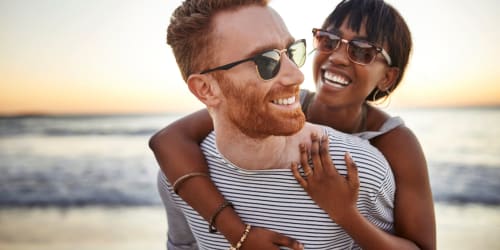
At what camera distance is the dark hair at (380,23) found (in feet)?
9.66

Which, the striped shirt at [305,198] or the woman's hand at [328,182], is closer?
the woman's hand at [328,182]

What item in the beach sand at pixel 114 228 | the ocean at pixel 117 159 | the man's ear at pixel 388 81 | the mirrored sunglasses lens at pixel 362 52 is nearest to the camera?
the mirrored sunglasses lens at pixel 362 52

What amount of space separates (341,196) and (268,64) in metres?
0.66

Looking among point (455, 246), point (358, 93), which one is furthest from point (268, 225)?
point (455, 246)

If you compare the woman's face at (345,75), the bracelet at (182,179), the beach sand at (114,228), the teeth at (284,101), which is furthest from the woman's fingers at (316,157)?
the beach sand at (114,228)

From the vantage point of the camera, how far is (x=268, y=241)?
2.27 meters

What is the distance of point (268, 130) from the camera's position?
2174 mm

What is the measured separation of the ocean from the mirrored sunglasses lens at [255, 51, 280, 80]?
7.81 m

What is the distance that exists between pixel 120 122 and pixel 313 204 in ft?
68.9

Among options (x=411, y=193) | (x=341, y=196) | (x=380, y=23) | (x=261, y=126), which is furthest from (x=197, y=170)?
(x=380, y=23)

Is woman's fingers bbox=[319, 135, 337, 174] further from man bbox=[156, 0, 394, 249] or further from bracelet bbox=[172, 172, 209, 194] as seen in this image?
bracelet bbox=[172, 172, 209, 194]

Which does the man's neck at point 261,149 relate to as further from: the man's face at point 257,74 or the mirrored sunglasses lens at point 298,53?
the mirrored sunglasses lens at point 298,53

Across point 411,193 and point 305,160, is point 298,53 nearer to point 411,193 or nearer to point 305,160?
point 305,160

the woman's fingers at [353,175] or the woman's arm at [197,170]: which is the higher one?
the woman's fingers at [353,175]
